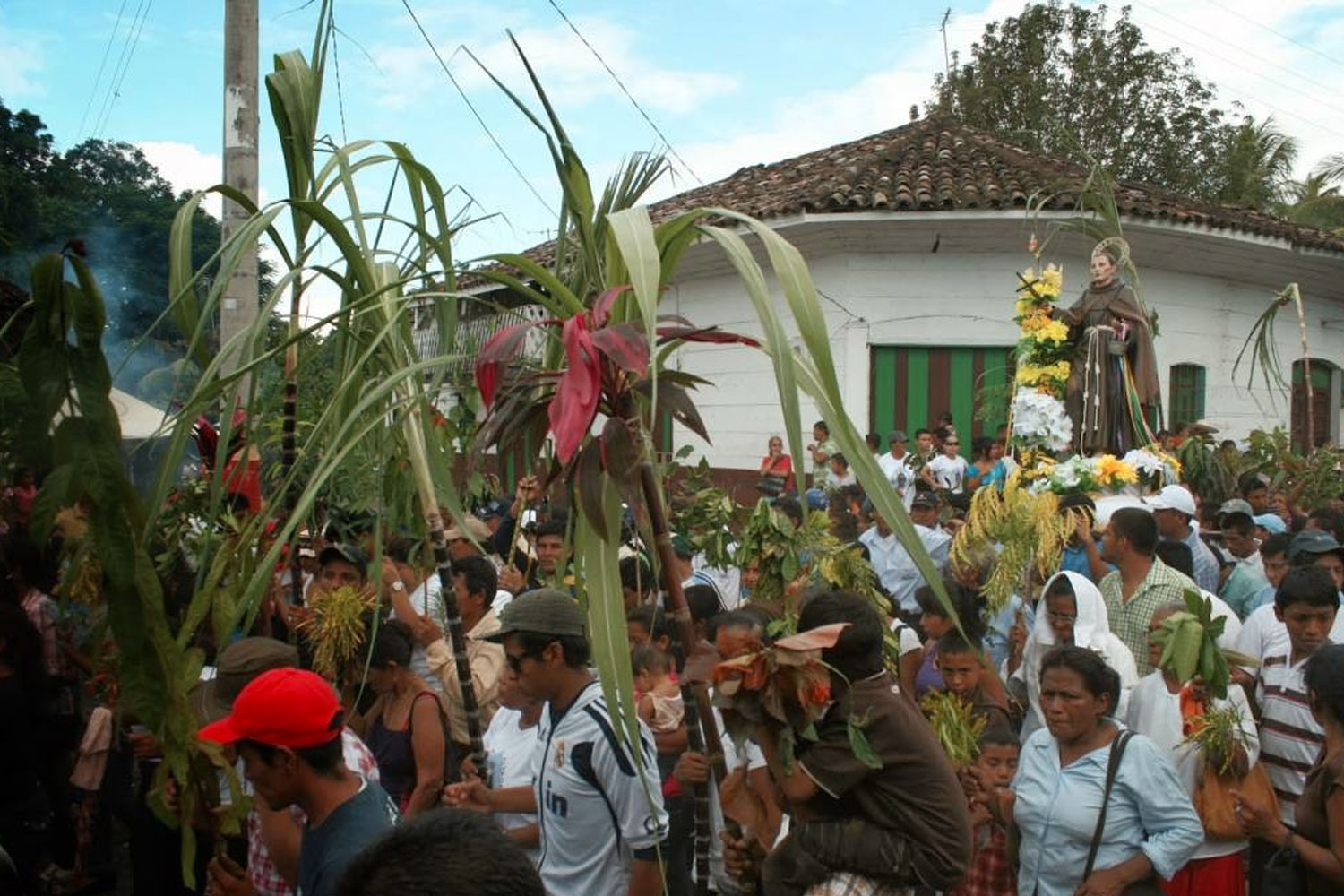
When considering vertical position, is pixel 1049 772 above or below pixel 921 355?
below

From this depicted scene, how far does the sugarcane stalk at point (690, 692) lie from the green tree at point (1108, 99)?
2489 centimetres

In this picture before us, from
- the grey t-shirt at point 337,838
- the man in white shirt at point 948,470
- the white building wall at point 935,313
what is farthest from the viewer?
the white building wall at point 935,313

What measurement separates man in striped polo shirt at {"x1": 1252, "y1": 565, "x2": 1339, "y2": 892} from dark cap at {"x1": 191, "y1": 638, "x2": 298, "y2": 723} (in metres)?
3.63

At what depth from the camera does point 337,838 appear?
116 inches

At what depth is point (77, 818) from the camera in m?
6.13

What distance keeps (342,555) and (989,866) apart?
2.82 metres

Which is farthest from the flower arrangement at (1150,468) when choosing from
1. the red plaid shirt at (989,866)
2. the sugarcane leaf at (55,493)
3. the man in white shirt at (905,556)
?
the sugarcane leaf at (55,493)

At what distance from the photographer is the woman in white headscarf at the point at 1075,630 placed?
5047mm

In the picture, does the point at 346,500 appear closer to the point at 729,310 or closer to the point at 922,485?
the point at 922,485

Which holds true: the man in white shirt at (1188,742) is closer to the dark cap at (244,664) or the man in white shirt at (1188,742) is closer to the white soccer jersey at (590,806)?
the white soccer jersey at (590,806)

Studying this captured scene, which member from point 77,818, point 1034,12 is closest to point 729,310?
point 77,818

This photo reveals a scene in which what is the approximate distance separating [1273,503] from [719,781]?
8588 millimetres

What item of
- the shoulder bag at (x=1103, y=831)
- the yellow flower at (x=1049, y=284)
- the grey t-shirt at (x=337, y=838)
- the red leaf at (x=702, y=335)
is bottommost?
the shoulder bag at (x=1103, y=831)

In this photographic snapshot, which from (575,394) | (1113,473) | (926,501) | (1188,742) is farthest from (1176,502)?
(575,394)
